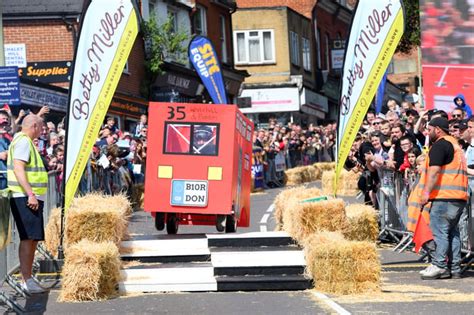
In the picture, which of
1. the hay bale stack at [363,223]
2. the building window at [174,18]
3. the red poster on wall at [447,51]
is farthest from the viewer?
the building window at [174,18]

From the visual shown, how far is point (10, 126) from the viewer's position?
1823 centimetres

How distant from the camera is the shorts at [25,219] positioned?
12828 millimetres

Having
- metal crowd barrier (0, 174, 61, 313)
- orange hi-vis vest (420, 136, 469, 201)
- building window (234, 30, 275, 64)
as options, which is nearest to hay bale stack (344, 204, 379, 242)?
A: orange hi-vis vest (420, 136, 469, 201)

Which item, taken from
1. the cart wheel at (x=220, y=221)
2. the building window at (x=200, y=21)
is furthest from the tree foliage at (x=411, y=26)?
the cart wheel at (x=220, y=221)

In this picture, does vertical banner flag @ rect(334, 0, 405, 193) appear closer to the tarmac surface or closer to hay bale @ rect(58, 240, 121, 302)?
the tarmac surface

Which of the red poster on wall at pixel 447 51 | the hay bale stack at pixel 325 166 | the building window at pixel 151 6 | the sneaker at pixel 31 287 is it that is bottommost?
the sneaker at pixel 31 287

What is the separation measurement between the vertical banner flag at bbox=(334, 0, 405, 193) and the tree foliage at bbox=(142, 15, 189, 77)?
76.8 ft

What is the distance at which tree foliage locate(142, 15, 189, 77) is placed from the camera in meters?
39.5

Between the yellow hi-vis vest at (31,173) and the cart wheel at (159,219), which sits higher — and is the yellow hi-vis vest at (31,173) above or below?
above

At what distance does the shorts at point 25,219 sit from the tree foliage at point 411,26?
36.6m

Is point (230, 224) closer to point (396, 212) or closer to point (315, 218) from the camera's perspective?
point (315, 218)

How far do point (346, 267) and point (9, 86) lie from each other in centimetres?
839

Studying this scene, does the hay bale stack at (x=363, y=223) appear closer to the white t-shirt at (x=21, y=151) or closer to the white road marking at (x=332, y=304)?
the white road marking at (x=332, y=304)

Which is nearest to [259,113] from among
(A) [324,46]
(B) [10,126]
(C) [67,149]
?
(A) [324,46]
